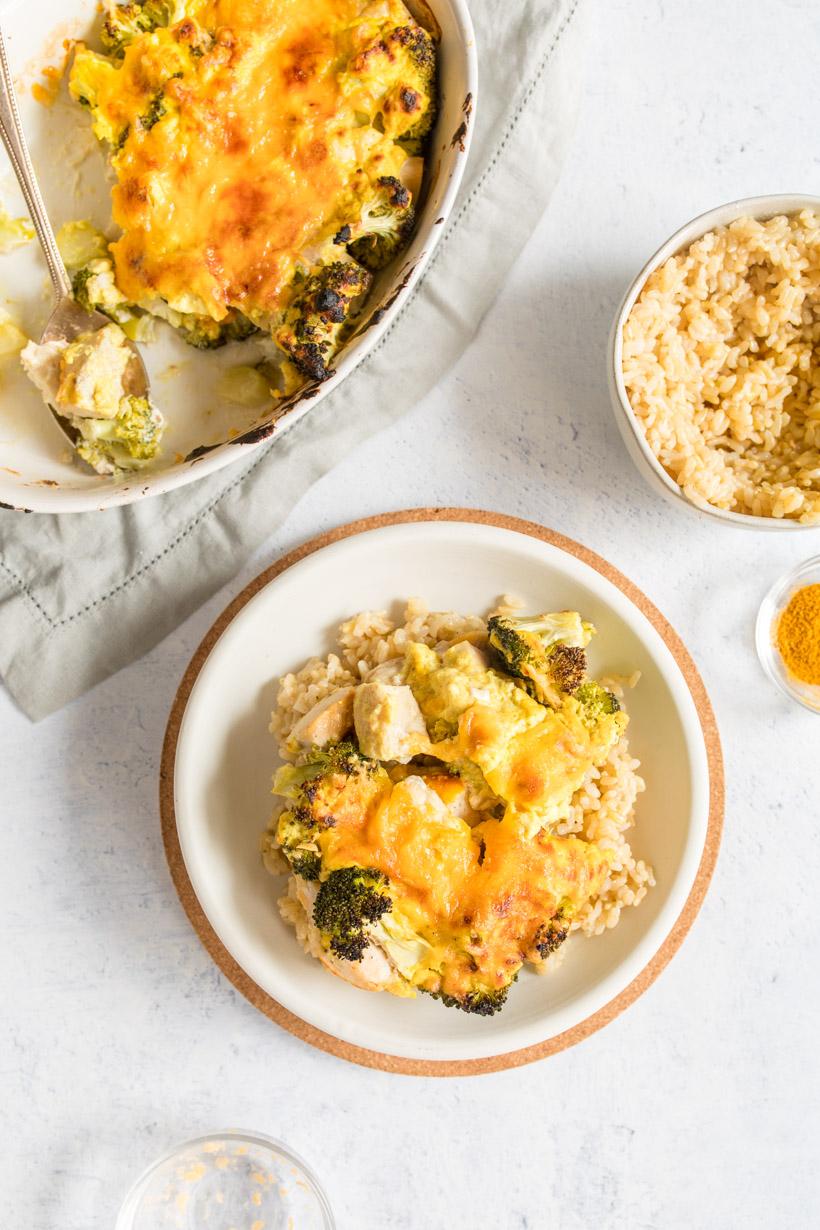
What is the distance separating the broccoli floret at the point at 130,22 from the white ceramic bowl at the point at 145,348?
0.08 metres

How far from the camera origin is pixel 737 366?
2.47 metres

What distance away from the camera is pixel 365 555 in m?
2.48

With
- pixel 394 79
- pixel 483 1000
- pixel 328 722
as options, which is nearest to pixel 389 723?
pixel 328 722

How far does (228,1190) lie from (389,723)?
148 cm

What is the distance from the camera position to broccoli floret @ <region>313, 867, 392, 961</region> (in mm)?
2131

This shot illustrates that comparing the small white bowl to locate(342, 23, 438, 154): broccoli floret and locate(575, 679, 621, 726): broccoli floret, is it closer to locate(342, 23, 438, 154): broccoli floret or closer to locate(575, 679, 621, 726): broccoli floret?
locate(575, 679, 621, 726): broccoli floret

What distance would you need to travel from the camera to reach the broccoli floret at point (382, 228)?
218cm

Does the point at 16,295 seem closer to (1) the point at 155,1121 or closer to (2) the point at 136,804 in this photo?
(2) the point at 136,804

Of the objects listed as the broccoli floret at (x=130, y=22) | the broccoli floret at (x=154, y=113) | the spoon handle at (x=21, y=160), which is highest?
the broccoli floret at (x=130, y=22)

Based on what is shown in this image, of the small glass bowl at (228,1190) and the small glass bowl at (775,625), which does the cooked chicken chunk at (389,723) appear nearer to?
the small glass bowl at (775,625)

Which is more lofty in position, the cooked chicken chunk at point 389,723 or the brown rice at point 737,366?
the brown rice at point 737,366

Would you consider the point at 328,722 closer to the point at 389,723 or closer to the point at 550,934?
the point at 389,723

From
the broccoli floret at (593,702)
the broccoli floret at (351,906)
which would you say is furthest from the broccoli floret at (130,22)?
the broccoli floret at (351,906)

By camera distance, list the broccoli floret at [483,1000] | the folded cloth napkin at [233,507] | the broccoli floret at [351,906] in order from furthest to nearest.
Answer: the folded cloth napkin at [233,507], the broccoli floret at [483,1000], the broccoli floret at [351,906]
